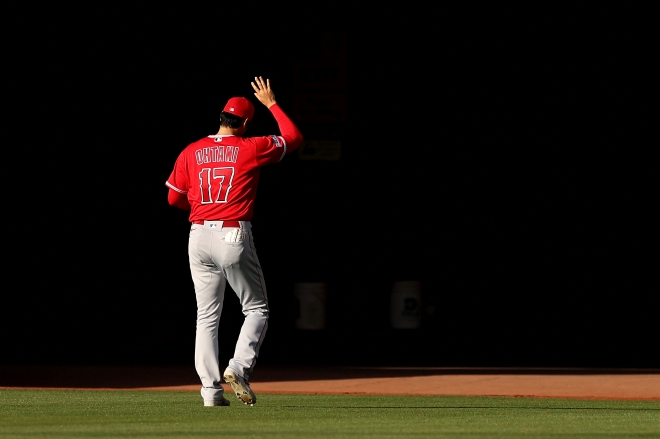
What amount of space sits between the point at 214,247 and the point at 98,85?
8.13 meters

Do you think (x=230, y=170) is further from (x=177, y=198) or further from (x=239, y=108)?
(x=177, y=198)

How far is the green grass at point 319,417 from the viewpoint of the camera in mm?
6477

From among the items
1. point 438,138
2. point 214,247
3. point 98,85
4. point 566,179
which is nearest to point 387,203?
point 438,138

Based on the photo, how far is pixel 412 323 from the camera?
1548 centimetres

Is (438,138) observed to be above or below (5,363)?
above

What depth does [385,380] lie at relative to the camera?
1193 cm

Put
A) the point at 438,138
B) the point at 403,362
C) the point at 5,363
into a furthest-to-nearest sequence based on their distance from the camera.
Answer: the point at 438,138 → the point at 403,362 → the point at 5,363

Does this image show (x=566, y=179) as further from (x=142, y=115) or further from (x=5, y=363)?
(x=5, y=363)

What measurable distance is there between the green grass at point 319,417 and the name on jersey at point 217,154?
4.86 ft

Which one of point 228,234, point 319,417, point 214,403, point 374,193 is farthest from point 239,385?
point 374,193

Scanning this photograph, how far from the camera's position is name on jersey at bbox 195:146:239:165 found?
313 inches

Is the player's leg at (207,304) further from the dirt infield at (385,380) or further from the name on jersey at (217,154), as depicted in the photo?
the dirt infield at (385,380)

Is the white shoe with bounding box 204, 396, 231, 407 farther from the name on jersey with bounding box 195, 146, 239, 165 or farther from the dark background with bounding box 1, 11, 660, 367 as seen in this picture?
the dark background with bounding box 1, 11, 660, 367

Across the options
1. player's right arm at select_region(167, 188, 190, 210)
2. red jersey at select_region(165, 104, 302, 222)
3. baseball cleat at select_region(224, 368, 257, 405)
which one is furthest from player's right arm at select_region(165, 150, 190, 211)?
baseball cleat at select_region(224, 368, 257, 405)
